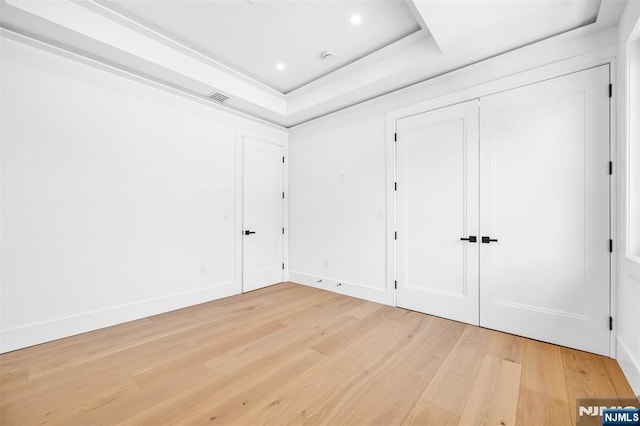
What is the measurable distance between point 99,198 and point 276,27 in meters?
2.60

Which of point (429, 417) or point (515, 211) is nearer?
point (429, 417)

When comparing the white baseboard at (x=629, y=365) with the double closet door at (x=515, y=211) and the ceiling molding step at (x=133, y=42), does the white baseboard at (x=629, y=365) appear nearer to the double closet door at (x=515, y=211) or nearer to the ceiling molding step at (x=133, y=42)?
the double closet door at (x=515, y=211)

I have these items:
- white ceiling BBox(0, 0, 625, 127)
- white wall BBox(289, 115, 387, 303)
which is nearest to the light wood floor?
white wall BBox(289, 115, 387, 303)

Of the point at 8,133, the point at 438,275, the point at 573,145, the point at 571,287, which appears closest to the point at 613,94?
the point at 573,145

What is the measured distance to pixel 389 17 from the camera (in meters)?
2.53

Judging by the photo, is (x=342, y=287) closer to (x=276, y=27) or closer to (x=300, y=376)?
(x=300, y=376)

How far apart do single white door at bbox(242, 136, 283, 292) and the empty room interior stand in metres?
0.42

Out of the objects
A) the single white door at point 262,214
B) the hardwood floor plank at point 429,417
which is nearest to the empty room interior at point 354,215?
the hardwood floor plank at point 429,417

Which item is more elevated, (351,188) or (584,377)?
(351,188)

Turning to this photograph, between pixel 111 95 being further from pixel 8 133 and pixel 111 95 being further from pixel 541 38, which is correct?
pixel 541 38

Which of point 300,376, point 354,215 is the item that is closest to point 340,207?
point 354,215

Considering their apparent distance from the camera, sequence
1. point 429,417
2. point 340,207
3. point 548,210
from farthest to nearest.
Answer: point 340,207, point 548,210, point 429,417

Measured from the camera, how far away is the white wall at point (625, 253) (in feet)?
5.90

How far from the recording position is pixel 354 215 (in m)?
3.95
